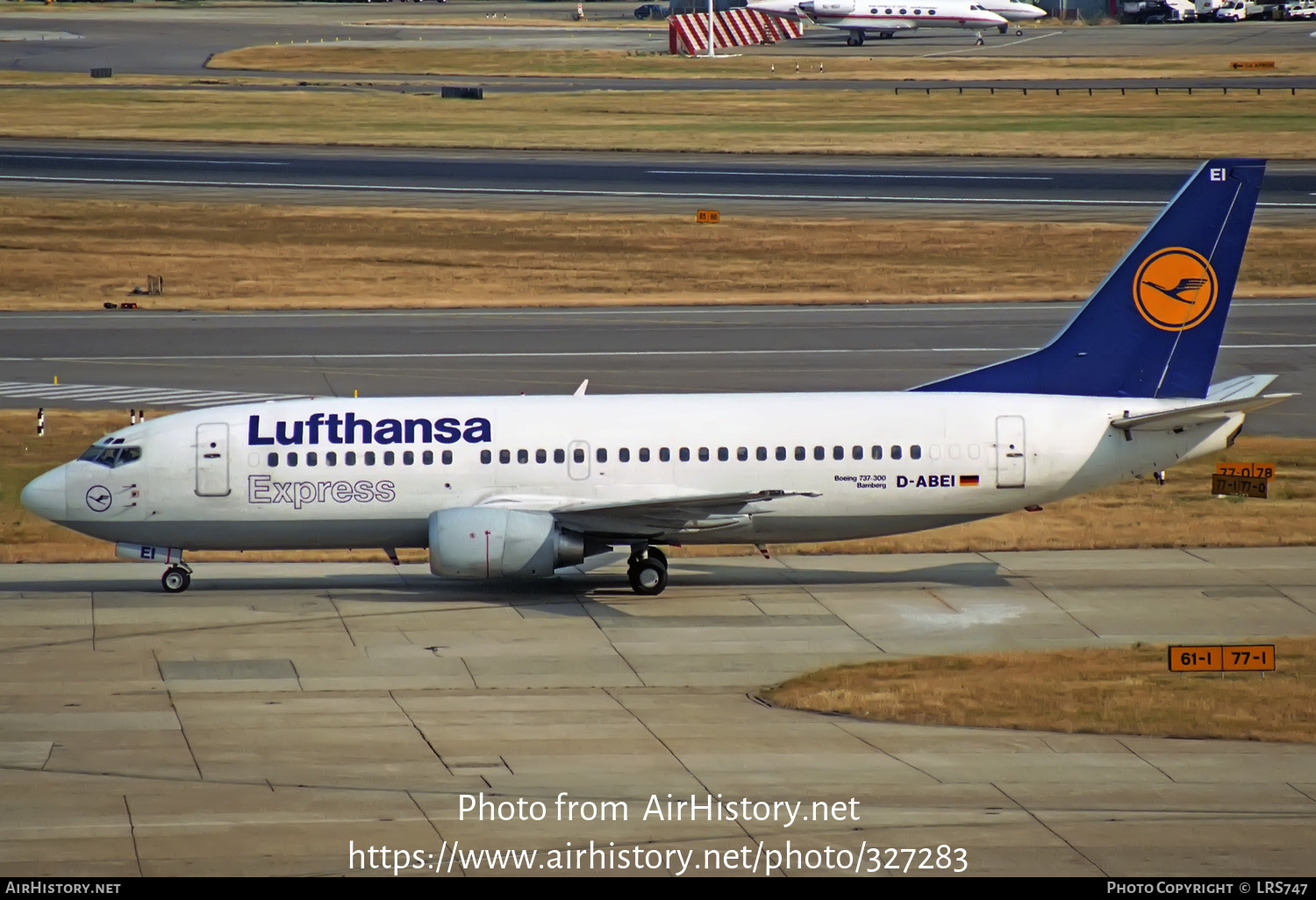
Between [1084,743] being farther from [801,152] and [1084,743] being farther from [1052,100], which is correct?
[1052,100]

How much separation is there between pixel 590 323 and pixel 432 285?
10167mm

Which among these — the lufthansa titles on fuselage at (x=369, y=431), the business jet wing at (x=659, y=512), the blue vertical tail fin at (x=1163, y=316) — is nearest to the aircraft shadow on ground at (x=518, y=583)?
the business jet wing at (x=659, y=512)

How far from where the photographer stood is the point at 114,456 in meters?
34.0

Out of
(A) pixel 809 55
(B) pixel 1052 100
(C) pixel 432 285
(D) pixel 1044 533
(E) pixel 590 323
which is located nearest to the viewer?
(D) pixel 1044 533

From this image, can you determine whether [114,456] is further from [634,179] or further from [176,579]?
[634,179]

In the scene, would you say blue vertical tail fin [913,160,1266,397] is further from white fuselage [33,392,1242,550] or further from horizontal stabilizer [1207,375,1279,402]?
white fuselage [33,392,1242,550]

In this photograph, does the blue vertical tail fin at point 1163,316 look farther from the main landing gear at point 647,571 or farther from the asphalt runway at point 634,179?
the asphalt runway at point 634,179

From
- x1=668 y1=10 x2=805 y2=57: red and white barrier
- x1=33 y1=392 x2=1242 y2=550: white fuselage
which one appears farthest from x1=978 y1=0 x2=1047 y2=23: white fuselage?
x1=33 y1=392 x2=1242 y2=550: white fuselage

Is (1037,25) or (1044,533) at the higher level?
(1037,25)

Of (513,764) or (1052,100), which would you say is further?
(1052,100)

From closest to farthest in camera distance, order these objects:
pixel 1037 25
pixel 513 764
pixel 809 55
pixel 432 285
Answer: pixel 513 764 → pixel 432 285 → pixel 809 55 → pixel 1037 25

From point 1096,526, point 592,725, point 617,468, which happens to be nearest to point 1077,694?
point 592,725
